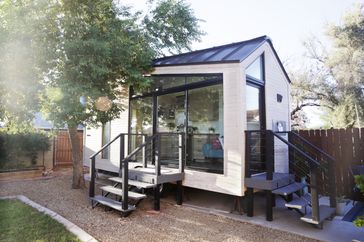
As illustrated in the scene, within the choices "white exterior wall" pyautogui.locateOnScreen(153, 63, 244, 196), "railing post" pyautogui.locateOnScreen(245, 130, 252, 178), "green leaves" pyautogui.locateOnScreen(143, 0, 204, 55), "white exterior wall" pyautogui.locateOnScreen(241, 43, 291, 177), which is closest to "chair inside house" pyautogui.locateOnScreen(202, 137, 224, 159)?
"white exterior wall" pyautogui.locateOnScreen(153, 63, 244, 196)

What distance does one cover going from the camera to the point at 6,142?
35.1 feet

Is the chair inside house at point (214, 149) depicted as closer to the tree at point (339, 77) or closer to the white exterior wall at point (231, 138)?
the white exterior wall at point (231, 138)

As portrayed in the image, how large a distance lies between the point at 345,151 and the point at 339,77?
10.7m

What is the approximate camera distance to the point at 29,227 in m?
4.33

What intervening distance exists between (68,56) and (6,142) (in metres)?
6.67

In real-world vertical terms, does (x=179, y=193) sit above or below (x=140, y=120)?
below

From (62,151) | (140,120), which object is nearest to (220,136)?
(140,120)

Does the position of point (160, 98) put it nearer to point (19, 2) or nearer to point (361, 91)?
point (19, 2)

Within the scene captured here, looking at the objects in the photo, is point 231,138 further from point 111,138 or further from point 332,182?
point 111,138

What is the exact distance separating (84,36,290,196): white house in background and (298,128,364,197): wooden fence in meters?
1.25

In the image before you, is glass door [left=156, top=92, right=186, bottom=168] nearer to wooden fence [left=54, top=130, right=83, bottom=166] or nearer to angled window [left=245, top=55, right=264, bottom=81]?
angled window [left=245, top=55, right=264, bottom=81]

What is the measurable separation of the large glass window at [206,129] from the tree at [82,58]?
157cm

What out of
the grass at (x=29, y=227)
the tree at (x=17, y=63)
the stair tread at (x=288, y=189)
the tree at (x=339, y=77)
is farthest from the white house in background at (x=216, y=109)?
the tree at (x=339, y=77)

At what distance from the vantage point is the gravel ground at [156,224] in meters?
4.16
